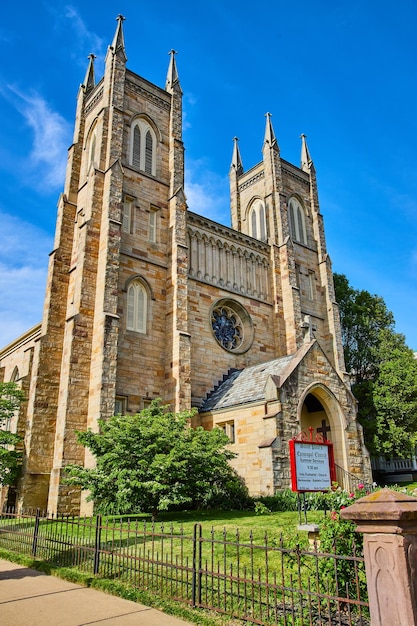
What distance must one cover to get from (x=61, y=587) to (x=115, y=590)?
3.63ft

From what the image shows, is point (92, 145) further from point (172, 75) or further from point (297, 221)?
point (297, 221)

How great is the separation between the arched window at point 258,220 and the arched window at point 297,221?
1.98 metres

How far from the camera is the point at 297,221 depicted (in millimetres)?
34094

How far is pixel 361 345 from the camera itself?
33.4 m

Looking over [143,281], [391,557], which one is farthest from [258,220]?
[391,557]

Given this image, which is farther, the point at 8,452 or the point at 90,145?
the point at 90,145

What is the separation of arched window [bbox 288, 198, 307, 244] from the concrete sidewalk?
Result: 28179 millimetres

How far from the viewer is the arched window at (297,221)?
33.4 m

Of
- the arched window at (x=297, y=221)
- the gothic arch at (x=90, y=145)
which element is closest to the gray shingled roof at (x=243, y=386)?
the arched window at (x=297, y=221)

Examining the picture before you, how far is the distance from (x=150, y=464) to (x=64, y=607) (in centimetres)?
727

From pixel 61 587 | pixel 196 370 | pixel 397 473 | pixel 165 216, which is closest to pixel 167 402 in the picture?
pixel 196 370

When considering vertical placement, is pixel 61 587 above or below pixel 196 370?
below

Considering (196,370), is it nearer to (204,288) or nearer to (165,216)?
(204,288)

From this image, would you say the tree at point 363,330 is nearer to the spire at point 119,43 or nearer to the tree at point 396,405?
the tree at point 396,405
